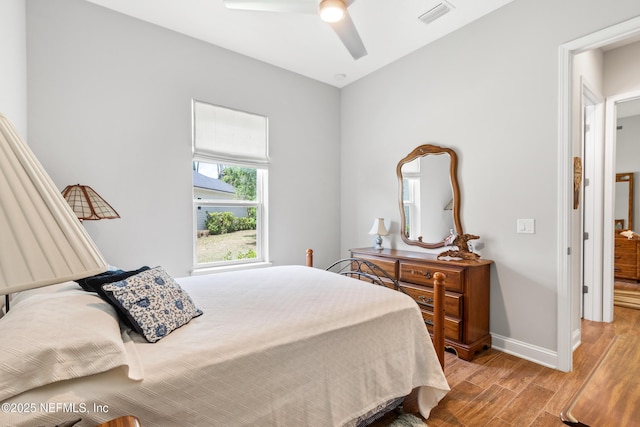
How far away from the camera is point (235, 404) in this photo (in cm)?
114

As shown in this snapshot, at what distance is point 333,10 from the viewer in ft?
6.32

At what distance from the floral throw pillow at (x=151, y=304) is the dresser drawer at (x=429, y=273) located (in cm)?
194

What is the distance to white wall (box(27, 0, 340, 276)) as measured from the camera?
2473mm

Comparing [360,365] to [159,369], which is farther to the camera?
[360,365]

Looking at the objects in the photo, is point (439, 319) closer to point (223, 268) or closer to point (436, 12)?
point (223, 268)

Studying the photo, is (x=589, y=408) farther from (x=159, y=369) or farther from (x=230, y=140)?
(x=230, y=140)

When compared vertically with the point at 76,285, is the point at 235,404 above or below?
below

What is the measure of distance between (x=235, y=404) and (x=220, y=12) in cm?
306

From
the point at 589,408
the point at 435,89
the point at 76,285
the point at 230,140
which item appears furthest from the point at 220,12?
the point at 589,408

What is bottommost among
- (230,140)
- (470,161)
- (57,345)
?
(57,345)

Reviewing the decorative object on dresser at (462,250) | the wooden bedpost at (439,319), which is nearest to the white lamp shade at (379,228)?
the decorative object on dresser at (462,250)

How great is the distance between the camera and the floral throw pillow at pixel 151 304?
125 centimetres

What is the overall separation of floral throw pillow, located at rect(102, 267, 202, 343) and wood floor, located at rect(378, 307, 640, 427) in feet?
4.44

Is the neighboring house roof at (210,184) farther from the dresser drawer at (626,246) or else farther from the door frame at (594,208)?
the dresser drawer at (626,246)
